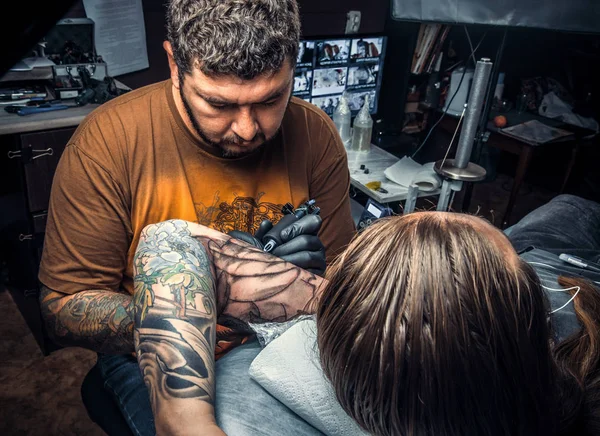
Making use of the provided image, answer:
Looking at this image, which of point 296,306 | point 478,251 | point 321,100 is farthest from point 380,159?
point 478,251

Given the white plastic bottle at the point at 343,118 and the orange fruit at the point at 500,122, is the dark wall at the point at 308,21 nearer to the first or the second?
the white plastic bottle at the point at 343,118

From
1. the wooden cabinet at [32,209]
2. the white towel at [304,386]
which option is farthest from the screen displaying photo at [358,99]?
the white towel at [304,386]

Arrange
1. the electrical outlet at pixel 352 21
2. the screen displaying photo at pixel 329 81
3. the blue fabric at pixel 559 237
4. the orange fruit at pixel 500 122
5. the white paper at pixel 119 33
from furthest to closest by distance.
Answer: the orange fruit at pixel 500 122 → the electrical outlet at pixel 352 21 → the screen displaying photo at pixel 329 81 → the white paper at pixel 119 33 → the blue fabric at pixel 559 237

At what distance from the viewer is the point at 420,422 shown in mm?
663

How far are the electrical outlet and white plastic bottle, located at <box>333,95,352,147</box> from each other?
62 centimetres

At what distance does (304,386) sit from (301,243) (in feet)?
1.19

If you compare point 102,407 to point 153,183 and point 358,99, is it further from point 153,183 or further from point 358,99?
point 358,99

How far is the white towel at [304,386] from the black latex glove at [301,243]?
276 millimetres

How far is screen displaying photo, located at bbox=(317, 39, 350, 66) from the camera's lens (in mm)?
2523

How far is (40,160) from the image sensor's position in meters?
1.89

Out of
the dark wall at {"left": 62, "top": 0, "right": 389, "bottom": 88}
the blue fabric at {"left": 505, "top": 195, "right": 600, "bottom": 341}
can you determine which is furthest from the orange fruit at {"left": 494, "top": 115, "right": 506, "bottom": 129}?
the blue fabric at {"left": 505, "top": 195, "right": 600, "bottom": 341}

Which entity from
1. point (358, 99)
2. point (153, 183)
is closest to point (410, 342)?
point (153, 183)

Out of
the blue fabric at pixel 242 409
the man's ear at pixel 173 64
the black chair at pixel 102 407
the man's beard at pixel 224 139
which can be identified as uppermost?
the man's ear at pixel 173 64

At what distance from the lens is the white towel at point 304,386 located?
810mm
